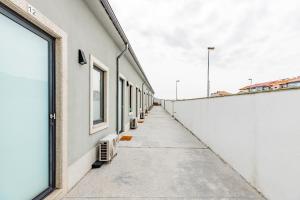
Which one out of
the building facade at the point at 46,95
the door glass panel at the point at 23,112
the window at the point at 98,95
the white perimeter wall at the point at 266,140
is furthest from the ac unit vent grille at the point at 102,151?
the white perimeter wall at the point at 266,140

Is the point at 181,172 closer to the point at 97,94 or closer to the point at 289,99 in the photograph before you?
the point at 289,99

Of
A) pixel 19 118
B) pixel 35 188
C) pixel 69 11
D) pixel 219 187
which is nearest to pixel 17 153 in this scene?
pixel 19 118

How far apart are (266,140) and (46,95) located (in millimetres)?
3523

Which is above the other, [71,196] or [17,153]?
[17,153]

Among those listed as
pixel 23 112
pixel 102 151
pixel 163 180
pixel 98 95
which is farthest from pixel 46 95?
pixel 163 180

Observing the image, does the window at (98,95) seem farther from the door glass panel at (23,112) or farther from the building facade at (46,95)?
the door glass panel at (23,112)

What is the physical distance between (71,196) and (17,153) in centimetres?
115

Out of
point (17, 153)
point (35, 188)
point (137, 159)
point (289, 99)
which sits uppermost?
point (289, 99)

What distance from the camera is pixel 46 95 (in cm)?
218

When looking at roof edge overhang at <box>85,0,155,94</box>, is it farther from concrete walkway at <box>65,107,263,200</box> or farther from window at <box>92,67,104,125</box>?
concrete walkway at <box>65,107,263,200</box>

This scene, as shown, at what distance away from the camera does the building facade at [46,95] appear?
1632 millimetres

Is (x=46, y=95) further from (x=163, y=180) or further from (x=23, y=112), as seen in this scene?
(x=163, y=180)

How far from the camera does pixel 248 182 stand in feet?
9.08

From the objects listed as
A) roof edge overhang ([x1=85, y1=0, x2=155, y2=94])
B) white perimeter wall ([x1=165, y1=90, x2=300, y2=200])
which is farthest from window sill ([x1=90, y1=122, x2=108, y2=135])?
white perimeter wall ([x1=165, y1=90, x2=300, y2=200])
